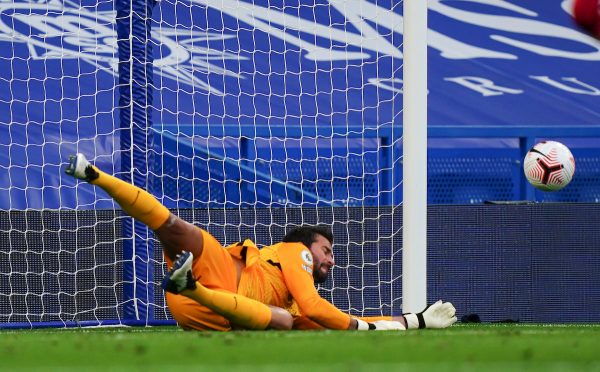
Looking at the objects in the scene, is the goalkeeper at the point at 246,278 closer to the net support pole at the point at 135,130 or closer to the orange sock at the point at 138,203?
the orange sock at the point at 138,203

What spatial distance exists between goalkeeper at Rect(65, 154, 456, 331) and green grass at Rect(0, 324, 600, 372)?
1.48 metres

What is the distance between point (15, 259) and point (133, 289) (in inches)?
38.4

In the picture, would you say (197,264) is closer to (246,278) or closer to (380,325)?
(246,278)

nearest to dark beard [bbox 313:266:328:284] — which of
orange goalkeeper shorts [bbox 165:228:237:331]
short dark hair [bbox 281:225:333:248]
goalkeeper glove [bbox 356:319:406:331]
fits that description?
short dark hair [bbox 281:225:333:248]

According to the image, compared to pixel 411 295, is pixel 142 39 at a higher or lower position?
higher

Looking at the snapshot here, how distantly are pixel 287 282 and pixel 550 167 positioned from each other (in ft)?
7.77

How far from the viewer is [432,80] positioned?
34.8ft

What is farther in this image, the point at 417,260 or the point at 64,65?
the point at 64,65

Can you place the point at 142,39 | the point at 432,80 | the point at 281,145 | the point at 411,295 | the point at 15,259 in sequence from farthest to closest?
1. the point at 432,80
2. the point at 281,145
3. the point at 15,259
4. the point at 142,39
5. the point at 411,295

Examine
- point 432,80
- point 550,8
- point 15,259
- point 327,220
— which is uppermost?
point 550,8

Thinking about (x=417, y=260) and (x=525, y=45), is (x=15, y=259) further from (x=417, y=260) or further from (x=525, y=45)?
(x=525, y=45)

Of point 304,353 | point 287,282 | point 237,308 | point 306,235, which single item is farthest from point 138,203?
point 304,353

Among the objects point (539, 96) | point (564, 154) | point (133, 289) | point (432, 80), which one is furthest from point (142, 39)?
point (539, 96)

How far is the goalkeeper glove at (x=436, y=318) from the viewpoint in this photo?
6156 mm
